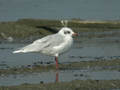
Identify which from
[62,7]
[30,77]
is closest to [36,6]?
[62,7]

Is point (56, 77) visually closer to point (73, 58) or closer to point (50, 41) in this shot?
→ point (50, 41)

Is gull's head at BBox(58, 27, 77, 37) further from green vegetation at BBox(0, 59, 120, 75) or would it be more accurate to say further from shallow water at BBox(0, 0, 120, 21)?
shallow water at BBox(0, 0, 120, 21)

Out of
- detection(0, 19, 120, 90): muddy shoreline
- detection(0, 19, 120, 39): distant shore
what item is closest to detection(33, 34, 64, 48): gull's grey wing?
detection(0, 19, 120, 90): muddy shoreline

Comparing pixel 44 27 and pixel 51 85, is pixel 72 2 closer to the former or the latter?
pixel 44 27

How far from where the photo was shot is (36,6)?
103 feet

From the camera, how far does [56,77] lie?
1458 centimetres

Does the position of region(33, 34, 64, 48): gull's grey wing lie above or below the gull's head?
below

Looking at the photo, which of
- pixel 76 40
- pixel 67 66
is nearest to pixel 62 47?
pixel 67 66

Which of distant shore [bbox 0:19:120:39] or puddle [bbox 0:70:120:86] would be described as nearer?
puddle [bbox 0:70:120:86]

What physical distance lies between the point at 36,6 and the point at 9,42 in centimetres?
1107

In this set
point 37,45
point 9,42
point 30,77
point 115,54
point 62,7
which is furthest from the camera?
point 62,7

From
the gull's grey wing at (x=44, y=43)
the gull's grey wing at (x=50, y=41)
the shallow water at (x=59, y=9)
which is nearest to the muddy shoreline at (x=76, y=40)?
the gull's grey wing at (x=44, y=43)

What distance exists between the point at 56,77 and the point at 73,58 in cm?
294

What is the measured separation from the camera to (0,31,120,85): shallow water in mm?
14352
